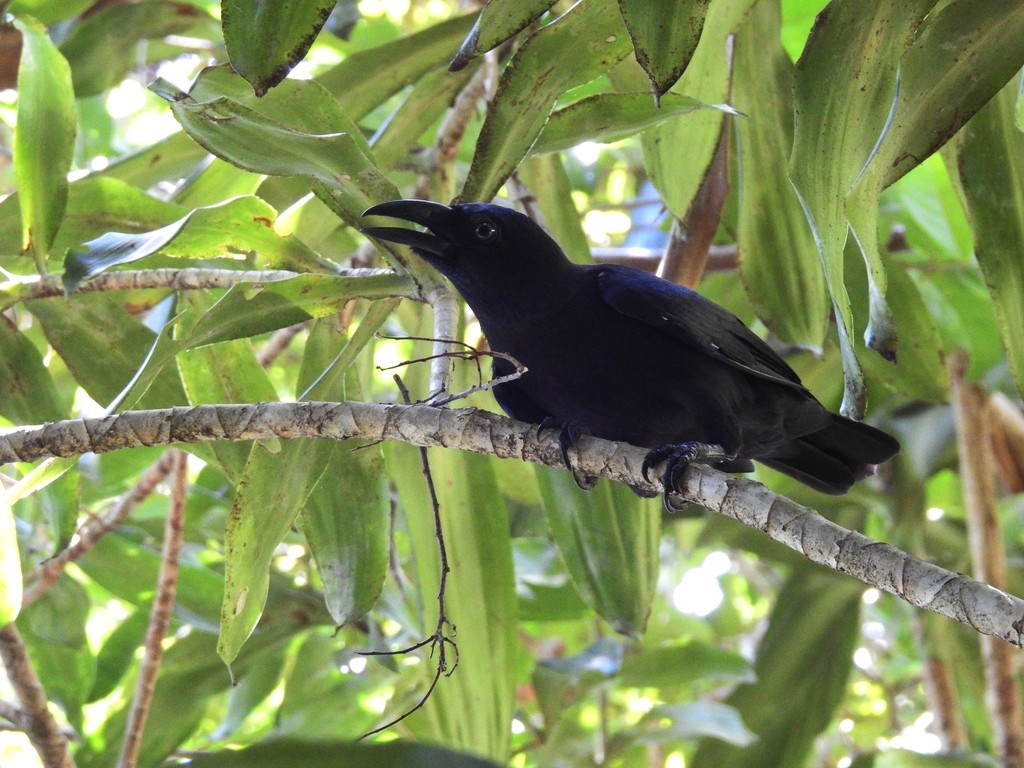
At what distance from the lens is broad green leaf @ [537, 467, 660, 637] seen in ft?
8.14

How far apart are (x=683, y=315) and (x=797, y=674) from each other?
5.56 ft

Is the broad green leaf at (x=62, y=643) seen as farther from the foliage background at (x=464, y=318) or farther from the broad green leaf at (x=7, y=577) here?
the broad green leaf at (x=7, y=577)

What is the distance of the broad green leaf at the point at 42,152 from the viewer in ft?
6.46

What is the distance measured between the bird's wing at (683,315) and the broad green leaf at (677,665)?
3.50ft

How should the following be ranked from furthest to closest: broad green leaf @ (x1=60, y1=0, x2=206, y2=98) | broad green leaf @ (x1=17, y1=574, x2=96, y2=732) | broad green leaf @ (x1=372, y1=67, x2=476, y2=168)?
broad green leaf @ (x1=60, y1=0, x2=206, y2=98) → broad green leaf @ (x1=17, y1=574, x2=96, y2=732) → broad green leaf @ (x1=372, y1=67, x2=476, y2=168)

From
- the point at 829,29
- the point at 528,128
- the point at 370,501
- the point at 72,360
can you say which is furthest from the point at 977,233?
the point at 72,360

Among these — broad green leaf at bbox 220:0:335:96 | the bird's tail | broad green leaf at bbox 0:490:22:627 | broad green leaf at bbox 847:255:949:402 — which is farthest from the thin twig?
broad green leaf at bbox 0:490:22:627

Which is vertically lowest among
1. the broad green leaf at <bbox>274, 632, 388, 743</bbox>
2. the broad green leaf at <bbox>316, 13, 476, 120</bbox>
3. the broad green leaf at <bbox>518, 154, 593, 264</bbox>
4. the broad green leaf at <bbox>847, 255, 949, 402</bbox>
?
the broad green leaf at <bbox>274, 632, 388, 743</bbox>

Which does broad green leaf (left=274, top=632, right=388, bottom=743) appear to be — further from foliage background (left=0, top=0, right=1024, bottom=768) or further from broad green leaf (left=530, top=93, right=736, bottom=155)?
broad green leaf (left=530, top=93, right=736, bottom=155)

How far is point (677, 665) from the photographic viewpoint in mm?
3322

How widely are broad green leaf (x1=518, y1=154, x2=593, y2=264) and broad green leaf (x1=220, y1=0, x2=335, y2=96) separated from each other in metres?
1.27

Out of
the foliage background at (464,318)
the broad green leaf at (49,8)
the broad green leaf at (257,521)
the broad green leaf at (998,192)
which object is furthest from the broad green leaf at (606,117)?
the broad green leaf at (49,8)

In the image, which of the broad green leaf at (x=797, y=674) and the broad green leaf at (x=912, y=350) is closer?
the broad green leaf at (x=912, y=350)

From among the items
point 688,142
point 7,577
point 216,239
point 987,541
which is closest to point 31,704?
point 7,577
